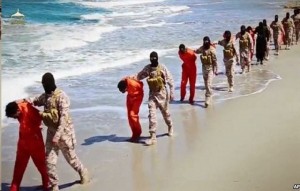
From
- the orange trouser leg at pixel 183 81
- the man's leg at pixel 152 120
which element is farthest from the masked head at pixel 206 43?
the man's leg at pixel 152 120

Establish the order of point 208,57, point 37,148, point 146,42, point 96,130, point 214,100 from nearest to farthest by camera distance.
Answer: point 37,148 → point 96,130 → point 208,57 → point 214,100 → point 146,42

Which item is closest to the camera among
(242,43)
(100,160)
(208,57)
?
(100,160)

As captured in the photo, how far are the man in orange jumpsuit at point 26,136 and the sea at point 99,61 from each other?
1566 mm

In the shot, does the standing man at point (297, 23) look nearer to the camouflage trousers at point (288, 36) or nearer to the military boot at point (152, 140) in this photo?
the camouflage trousers at point (288, 36)

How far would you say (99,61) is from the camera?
1709cm

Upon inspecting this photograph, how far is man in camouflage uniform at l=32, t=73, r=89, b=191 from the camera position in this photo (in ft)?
20.5

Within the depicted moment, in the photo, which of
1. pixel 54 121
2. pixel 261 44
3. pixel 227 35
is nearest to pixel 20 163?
pixel 54 121

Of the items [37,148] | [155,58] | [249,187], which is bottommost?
[249,187]

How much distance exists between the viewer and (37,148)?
6.40 meters

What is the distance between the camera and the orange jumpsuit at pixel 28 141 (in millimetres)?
6270

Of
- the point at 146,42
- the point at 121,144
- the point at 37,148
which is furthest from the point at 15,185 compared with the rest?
the point at 146,42

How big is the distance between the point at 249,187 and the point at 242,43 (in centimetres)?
814

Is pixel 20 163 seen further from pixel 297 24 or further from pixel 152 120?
pixel 297 24

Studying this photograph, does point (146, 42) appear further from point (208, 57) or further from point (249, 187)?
point (249, 187)
